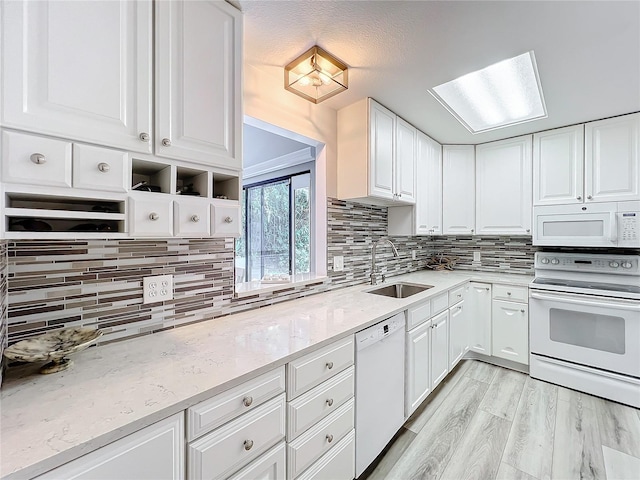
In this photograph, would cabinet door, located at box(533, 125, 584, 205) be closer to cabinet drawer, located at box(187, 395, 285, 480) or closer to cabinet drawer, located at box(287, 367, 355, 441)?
cabinet drawer, located at box(287, 367, 355, 441)

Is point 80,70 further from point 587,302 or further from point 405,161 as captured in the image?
point 587,302

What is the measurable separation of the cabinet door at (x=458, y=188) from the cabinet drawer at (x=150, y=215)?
2.81 m

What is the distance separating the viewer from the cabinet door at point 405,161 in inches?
92.3

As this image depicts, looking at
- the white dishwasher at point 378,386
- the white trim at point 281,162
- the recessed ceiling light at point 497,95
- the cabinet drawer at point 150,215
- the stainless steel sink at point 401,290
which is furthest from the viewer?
the white trim at point 281,162

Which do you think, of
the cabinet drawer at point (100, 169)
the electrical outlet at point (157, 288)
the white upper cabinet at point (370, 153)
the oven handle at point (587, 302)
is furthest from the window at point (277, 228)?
the oven handle at point (587, 302)

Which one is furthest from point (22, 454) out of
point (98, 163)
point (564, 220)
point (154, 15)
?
point (564, 220)

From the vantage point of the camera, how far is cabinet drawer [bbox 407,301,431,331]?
5.88ft

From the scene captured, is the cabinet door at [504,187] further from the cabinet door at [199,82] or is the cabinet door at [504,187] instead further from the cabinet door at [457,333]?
the cabinet door at [199,82]

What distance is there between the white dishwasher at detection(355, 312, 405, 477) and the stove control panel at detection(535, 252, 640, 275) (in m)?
1.97

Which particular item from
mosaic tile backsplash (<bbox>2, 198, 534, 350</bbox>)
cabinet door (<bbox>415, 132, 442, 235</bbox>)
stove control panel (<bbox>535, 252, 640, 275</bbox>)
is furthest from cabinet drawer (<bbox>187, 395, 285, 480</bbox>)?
stove control panel (<bbox>535, 252, 640, 275</bbox>)

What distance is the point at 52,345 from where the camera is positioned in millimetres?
896

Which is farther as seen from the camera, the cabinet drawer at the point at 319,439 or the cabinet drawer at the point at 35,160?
the cabinet drawer at the point at 319,439

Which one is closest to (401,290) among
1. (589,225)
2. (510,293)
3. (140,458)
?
(510,293)

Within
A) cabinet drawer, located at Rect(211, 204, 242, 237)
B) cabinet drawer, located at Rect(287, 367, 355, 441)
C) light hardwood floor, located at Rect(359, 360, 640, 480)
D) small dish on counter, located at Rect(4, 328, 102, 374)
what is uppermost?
cabinet drawer, located at Rect(211, 204, 242, 237)
